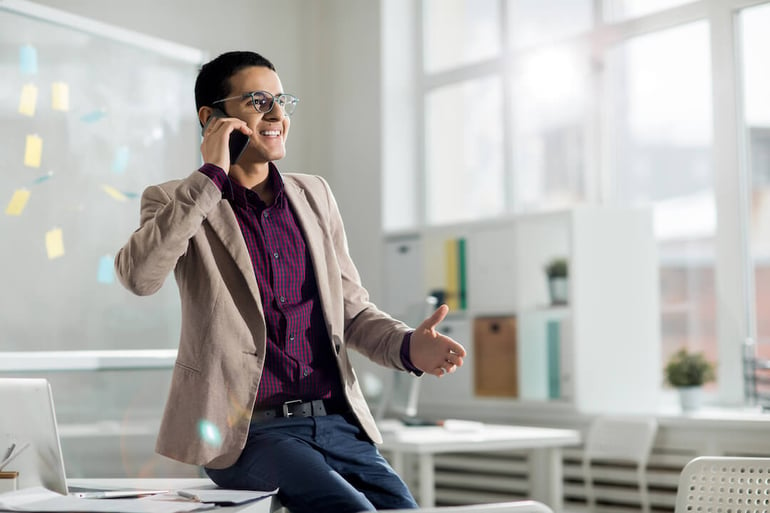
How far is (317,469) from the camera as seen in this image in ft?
5.46

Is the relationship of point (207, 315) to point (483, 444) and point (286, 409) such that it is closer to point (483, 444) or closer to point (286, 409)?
point (286, 409)

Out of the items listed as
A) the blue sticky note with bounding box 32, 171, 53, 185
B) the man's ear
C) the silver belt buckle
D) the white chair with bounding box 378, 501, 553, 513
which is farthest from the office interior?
the white chair with bounding box 378, 501, 553, 513

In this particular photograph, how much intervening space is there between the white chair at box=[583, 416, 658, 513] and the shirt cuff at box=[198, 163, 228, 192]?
2.63m

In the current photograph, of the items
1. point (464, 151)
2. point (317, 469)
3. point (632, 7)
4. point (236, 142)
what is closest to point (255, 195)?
point (236, 142)

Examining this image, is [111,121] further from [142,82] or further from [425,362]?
[425,362]

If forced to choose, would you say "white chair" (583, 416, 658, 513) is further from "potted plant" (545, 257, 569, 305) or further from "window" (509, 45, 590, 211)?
"window" (509, 45, 590, 211)

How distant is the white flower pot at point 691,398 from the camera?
3.96 metres

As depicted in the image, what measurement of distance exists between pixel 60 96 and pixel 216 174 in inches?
78.6

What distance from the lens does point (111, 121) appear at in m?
3.66

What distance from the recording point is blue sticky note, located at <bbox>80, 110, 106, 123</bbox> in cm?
356

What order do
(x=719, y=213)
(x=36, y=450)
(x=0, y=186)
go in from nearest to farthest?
(x=36, y=450)
(x=0, y=186)
(x=719, y=213)

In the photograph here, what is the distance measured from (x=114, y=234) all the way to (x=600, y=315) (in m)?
2.15

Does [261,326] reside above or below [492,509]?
above

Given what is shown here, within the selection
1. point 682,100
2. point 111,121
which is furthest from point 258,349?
point 682,100
